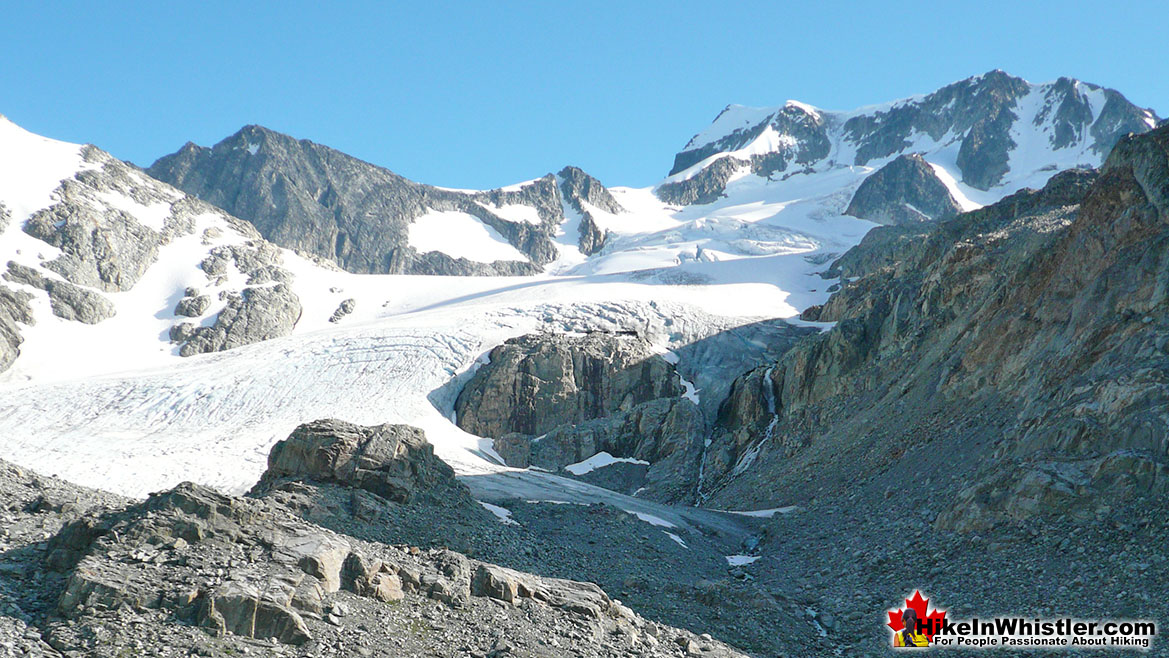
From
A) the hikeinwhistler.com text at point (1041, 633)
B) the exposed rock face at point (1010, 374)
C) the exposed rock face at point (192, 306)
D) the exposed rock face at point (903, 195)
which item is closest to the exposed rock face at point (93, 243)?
the exposed rock face at point (192, 306)

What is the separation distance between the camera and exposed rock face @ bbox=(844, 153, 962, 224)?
15012cm

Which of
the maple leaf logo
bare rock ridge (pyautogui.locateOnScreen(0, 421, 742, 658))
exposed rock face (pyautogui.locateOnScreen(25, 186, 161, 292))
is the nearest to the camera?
bare rock ridge (pyautogui.locateOnScreen(0, 421, 742, 658))

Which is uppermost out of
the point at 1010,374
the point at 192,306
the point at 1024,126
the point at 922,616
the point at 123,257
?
the point at 1024,126

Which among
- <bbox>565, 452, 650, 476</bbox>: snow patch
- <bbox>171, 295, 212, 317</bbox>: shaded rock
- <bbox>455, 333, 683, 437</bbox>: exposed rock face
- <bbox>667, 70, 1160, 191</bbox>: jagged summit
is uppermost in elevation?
<bbox>667, 70, 1160, 191</bbox>: jagged summit

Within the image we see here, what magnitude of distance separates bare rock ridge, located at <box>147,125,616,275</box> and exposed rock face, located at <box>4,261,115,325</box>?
58346 millimetres

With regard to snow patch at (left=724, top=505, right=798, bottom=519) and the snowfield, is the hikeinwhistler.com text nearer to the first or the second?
snow patch at (left=724, top=505, right=798, bottom=519)

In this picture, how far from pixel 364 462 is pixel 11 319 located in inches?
2711

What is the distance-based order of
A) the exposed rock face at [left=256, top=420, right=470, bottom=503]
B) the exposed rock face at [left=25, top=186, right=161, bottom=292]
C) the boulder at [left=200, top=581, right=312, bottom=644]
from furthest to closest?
1. the exposed rock face at [left=25, top=186, right=161, bottom=292]
2. the exposed rock face at [left=256, top=420, right=470, bottom=503]
3. the boulder at [left=200, top=581, right=312, bottom=644]

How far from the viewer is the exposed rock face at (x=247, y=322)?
84562mm

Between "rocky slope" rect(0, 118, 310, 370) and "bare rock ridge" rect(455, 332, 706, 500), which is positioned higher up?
"rocky slope" rect(0, 118, 310, 370)

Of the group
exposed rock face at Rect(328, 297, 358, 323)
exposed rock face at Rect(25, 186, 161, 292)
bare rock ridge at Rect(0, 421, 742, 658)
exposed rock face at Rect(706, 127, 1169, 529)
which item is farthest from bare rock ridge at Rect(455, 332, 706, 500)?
exposed rock face at Rect(25, 186, 161, 292)

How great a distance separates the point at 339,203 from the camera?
15425 cm

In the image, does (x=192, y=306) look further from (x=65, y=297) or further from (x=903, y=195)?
(x=903, y=195)

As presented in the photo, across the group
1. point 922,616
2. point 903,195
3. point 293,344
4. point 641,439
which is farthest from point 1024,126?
point 922,616
